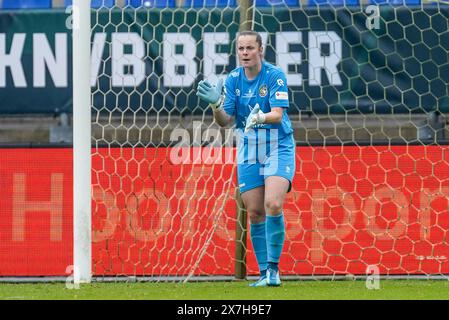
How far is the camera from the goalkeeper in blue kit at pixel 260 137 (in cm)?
739

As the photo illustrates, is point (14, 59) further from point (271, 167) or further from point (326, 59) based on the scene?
point (326, 59)

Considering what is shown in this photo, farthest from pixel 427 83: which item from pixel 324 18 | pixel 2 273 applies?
pixel 2 273

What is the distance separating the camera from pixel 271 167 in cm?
753

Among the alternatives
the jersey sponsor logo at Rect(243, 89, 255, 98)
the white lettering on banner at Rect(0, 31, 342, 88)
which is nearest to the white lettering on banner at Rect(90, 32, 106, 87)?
the white lettering on banner at Rect(0, 31, 342, 88)

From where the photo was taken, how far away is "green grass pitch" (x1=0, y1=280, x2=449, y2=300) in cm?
680

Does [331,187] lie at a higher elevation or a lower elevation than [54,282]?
higher

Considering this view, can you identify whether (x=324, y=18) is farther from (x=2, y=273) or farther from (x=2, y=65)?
(x=2, y=273)

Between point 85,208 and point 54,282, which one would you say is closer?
point 85,208

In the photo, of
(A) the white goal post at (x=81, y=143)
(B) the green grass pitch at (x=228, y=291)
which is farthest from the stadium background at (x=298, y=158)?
(A) the white goal post at (x=81, y=143)

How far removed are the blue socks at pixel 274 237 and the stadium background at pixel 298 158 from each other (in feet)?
3.89

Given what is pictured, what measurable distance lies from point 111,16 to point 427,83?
2343 millimetres

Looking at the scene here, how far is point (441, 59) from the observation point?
8.38 meters

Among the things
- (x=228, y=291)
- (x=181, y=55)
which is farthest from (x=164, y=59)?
(x=228, y=291)

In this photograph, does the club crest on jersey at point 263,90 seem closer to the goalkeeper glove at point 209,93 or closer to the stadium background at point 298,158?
the goalkeeper glove at point 209,93
